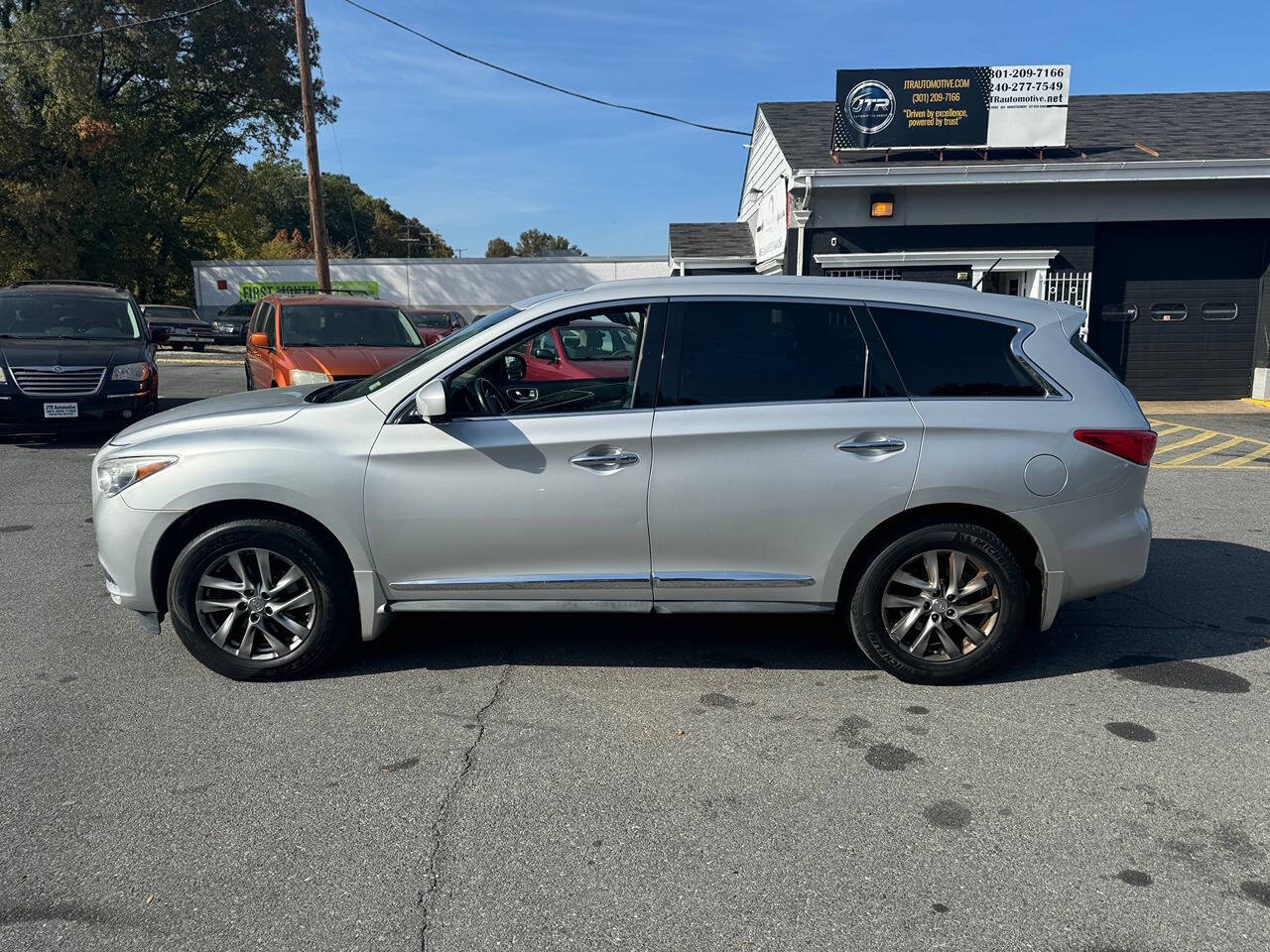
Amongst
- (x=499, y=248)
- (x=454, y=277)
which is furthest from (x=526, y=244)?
(x=454, y=277)

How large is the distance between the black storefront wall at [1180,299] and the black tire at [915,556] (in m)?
12.9

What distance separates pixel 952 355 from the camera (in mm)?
4316

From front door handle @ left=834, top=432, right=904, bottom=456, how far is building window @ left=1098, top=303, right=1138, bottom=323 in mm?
13452

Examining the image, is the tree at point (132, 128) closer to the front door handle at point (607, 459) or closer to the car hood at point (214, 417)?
the car hood at point (214, 417)

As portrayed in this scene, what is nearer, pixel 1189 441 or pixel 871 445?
pixel 871 445

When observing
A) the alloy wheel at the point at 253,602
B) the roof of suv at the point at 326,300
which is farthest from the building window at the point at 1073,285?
the alloy wheel at the point at 253,602

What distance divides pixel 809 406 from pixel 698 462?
22.1 inches

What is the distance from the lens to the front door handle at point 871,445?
163 inches

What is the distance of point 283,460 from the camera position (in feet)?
13.6

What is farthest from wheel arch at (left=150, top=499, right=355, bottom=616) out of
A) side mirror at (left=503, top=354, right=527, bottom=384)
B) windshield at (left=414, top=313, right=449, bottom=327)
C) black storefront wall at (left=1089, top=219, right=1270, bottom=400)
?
windshield at (left=414, top=313, right=449, bottom=327)

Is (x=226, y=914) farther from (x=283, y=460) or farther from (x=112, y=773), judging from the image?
(x=283, y=460)

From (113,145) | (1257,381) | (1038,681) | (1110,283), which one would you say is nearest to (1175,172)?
(1110,283)

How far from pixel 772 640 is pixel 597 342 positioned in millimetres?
1961

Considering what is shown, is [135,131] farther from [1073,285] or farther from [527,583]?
[527,583]
